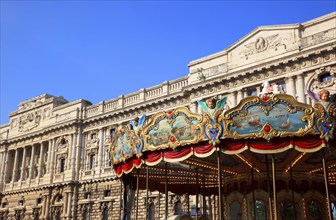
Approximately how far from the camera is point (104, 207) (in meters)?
35.4

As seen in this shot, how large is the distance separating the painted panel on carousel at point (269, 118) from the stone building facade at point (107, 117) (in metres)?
6.50

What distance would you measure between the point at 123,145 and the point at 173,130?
3366mm

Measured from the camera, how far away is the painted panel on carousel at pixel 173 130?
14.2 meters

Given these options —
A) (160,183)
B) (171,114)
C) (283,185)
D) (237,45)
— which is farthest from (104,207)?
(171,114)

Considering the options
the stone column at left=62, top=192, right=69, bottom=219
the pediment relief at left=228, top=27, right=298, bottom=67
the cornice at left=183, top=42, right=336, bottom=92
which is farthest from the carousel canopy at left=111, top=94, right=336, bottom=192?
the stone column at left=62, top=192, right=69, bottom=219

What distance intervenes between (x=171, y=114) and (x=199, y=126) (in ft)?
4.26

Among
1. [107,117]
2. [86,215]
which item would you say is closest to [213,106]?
[107,117]

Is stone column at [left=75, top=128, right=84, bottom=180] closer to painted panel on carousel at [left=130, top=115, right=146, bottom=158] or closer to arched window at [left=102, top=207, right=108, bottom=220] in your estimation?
arched window at [left=102, top=207, right=108, bottom=220]

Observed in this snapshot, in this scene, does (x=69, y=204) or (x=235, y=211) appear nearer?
(x=235, y=211)

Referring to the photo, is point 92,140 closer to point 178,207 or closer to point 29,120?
point 29,120

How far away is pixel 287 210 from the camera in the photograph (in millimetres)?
17922

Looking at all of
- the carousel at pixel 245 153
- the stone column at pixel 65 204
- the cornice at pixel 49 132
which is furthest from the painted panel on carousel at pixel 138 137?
the cornice at pixel 49 132

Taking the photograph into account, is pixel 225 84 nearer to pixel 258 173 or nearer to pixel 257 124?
pixel 258 173

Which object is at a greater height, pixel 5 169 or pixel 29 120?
pixel 29 120
